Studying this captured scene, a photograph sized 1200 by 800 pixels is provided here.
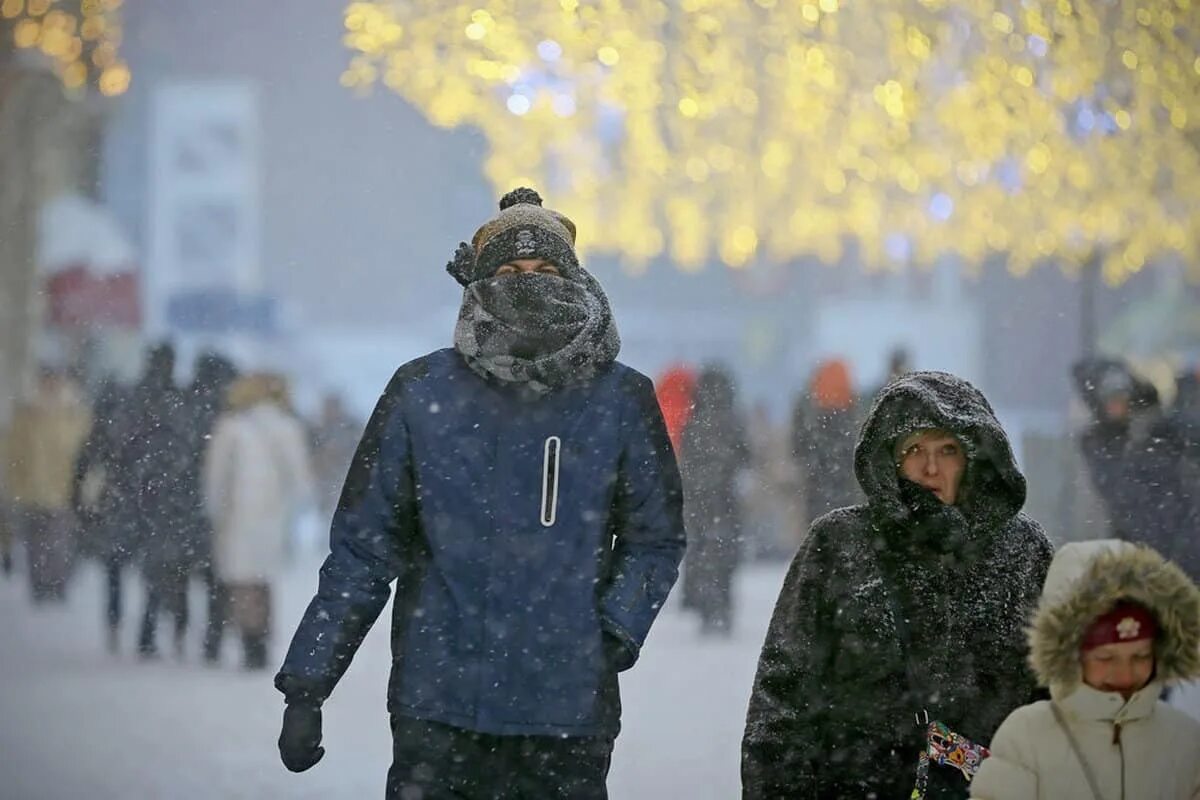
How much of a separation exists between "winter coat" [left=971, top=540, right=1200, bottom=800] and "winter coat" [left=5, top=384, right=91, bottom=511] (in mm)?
4446

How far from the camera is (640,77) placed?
24.6 feet

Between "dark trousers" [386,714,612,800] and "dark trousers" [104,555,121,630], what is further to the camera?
"dark trousers" [104,555,121,630]

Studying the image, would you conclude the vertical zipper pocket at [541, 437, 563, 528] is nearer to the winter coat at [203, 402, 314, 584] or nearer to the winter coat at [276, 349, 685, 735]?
the winter coat at [276, 349, 685, 735]

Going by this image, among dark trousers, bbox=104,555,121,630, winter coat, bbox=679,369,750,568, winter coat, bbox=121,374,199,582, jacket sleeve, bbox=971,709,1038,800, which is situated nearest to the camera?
jacket sleeve, bbox=971,709,1038,800

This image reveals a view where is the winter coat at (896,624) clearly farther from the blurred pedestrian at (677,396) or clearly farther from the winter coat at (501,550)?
the blurred pedestrian at (677,396)

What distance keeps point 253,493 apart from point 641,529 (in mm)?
4636

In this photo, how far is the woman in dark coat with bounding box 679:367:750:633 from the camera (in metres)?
7.11

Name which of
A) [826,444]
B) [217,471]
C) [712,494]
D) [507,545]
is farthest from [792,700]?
[217,471]

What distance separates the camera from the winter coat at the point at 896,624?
3.51 meters

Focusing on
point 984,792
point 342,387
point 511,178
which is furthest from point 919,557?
point 342,387

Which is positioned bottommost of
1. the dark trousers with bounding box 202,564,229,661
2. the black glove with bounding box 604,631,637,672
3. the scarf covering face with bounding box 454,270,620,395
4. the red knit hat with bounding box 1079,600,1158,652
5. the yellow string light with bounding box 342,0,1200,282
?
the black glove with bounding box 604,631,637,672

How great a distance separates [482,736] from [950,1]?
5.02m

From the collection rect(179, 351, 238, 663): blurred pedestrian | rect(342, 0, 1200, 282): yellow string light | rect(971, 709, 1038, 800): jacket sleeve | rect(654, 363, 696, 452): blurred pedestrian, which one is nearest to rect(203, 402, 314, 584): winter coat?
rect(179, 351, 238, 663): blurred pedestrian

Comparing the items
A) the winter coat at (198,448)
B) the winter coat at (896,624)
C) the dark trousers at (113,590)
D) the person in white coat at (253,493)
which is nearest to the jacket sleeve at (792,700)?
the winter coat at (896,624)
